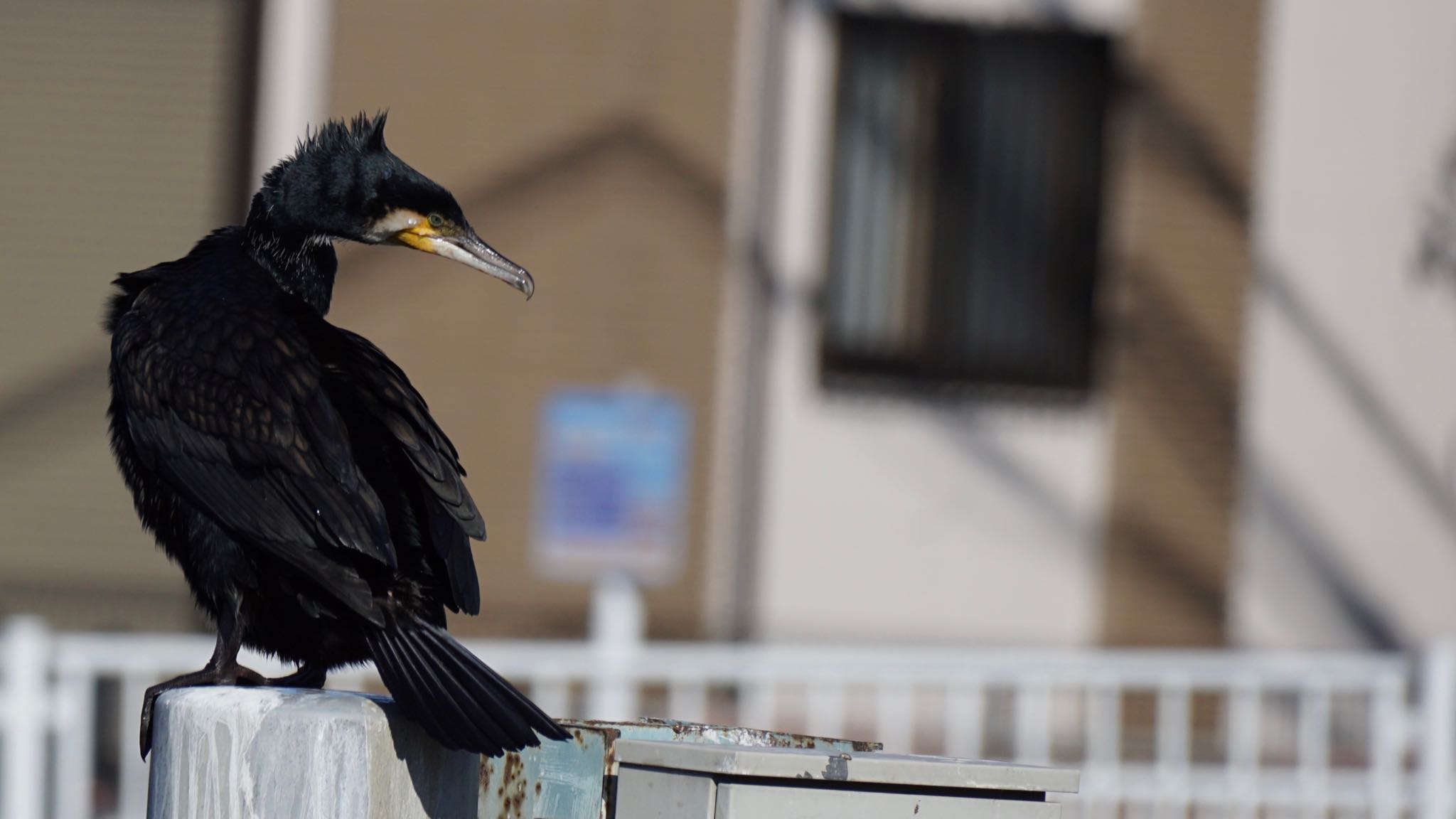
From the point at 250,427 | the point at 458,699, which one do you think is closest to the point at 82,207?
the point at 250,427

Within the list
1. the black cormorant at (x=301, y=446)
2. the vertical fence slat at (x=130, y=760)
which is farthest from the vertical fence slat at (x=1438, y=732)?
the black cormorant at (x=301, y=446)

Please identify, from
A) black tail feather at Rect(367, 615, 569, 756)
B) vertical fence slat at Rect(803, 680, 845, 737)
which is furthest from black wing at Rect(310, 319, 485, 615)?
vertical fence slat at Rect(803, 680, 845, 737)

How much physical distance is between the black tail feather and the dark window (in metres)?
7.37

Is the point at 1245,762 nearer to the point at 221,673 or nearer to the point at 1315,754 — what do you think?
the point at 1315,754

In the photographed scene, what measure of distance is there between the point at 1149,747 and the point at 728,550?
266 cm

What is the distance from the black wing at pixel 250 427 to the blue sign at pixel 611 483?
6355 millimetres

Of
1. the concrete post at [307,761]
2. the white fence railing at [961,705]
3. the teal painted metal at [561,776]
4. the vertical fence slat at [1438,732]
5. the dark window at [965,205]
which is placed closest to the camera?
the concrete post at [307,761]

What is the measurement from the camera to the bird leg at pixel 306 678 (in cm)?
272

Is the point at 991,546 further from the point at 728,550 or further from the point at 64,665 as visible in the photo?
the point at 64,665

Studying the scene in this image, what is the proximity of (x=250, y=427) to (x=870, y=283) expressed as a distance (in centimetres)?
725

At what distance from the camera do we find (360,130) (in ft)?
9.81

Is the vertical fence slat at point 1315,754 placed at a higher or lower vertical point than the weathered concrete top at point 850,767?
lower

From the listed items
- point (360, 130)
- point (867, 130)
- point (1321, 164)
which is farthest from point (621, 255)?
point (360, 130)

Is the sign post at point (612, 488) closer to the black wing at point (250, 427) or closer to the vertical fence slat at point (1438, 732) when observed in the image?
the vertical fence slat at point (1438, 732)
